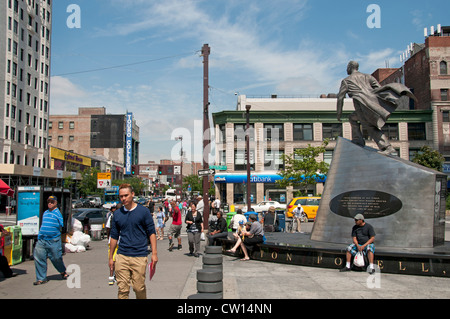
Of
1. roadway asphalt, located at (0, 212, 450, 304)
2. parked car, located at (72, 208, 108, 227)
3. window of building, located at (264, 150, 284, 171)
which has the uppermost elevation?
window of building, located at (264, 150, 284, 171)

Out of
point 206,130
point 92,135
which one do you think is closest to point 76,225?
point 206,130

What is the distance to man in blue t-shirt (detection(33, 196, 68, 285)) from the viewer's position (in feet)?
27.0

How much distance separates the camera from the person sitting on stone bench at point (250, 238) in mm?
11219

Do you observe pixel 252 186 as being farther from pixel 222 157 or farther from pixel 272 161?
pixel 222 157

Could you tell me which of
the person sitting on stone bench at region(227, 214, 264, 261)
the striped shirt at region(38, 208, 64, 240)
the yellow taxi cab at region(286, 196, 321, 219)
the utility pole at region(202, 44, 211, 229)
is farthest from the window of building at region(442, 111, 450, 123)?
the striped shirt at region(38, 208, 64, 240)

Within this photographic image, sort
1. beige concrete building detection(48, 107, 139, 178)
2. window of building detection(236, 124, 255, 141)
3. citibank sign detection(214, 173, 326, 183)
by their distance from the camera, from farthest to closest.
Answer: beige concrete building detection(48, 107, 139, 178)
window of building detection(236, 124, 255, 141)
citibank sign detection(214, 173, 326, 183)

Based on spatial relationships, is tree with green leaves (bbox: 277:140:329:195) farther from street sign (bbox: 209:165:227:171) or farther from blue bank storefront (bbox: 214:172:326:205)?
street sign (bbox: 209:165:227:171)

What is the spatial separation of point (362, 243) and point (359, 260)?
41 cm

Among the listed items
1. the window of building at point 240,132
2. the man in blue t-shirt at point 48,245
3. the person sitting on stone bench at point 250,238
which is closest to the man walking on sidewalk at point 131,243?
the man in blue t-shirt at point 48,245

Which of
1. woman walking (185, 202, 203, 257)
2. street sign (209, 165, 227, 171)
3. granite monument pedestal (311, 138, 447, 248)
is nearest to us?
granite monument pedestal (311, 138, 447, 248)

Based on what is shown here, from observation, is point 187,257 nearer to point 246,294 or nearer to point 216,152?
point 246,294

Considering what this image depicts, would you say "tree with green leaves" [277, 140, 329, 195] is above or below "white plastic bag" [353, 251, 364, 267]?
above

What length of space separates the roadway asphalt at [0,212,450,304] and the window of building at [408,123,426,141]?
44108 mm
